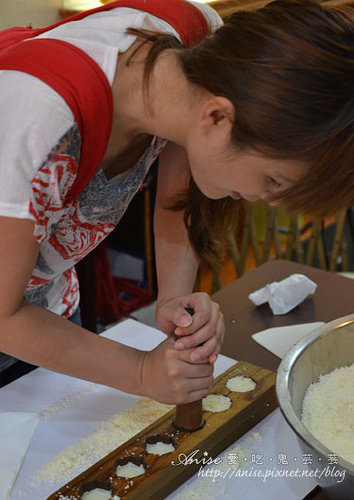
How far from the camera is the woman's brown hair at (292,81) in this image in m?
0.73

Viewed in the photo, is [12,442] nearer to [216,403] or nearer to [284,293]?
[216,403]

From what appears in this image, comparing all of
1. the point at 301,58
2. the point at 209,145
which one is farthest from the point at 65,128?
the point at 301,58

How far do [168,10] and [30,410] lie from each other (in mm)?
728

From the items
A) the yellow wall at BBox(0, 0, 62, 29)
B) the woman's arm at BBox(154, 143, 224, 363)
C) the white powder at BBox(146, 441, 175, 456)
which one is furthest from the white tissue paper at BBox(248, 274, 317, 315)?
the yellow wall at BBox(0, 0, 62, 29)

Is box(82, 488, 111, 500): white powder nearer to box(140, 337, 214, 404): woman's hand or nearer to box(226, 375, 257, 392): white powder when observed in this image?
box(140, 337, 214, 404): woman's hand

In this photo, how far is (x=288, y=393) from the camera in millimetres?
838

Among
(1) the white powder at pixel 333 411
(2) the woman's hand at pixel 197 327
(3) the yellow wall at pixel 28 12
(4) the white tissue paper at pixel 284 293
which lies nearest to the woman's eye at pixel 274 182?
(2) the woman's hand at pixel 197 327

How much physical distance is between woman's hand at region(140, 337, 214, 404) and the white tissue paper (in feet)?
1.53

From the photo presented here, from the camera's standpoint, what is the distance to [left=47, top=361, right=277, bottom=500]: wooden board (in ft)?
2.88

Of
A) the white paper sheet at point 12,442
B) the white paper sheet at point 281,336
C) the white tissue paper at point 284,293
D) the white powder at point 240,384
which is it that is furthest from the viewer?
the white tissue paper at point 284,293

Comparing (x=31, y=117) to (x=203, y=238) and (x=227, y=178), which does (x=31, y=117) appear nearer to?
(x=227, y=178)

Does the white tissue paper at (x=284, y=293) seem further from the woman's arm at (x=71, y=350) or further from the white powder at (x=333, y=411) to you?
the woman's arm at (x=71, y=350)

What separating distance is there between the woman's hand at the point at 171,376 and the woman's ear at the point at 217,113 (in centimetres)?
34

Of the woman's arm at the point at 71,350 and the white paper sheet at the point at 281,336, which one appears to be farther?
the white paper sheet at the point at 281,336
